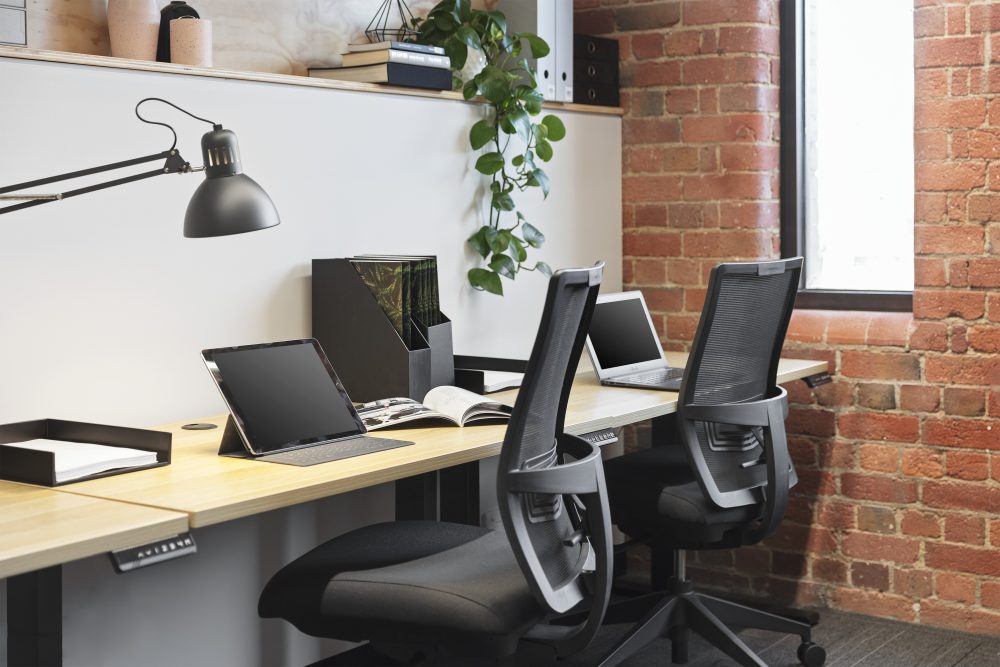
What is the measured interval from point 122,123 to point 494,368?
111cm

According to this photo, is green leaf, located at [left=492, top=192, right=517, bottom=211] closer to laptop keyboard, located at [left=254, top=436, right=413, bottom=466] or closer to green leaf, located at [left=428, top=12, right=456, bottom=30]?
green leaf, located at [left=428, top=12, right=456, bottom=30]

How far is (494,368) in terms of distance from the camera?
3168 millimetres

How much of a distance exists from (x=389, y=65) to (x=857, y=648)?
2.08 metres

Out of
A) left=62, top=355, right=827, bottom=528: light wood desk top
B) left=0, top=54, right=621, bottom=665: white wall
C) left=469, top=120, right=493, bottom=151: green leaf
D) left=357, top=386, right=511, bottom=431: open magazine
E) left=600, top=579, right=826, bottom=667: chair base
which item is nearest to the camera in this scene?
left=62, top=355, right=827, bottom=528: light wood desk top

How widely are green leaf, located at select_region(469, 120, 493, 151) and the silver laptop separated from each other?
57 cm

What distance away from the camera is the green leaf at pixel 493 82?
3504 mm

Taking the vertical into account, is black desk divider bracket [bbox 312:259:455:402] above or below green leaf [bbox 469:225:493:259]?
below

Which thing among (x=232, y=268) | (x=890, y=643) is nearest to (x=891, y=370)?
(x=890, y=643)

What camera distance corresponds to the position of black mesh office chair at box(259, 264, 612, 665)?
2080 millimetres

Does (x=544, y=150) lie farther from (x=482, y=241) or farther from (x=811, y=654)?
(x=811, y=654)

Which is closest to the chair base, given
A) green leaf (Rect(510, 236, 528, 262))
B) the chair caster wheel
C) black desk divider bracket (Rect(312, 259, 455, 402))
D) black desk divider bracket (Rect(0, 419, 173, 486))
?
the chair caster wheel

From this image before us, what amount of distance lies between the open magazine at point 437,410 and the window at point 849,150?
1630 millimetres

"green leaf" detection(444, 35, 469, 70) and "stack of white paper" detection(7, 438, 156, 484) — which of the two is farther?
"green leaf" detection(444, 35, 469, 70)

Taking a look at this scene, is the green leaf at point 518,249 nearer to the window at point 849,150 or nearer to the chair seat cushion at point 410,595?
the window at point 849,150
